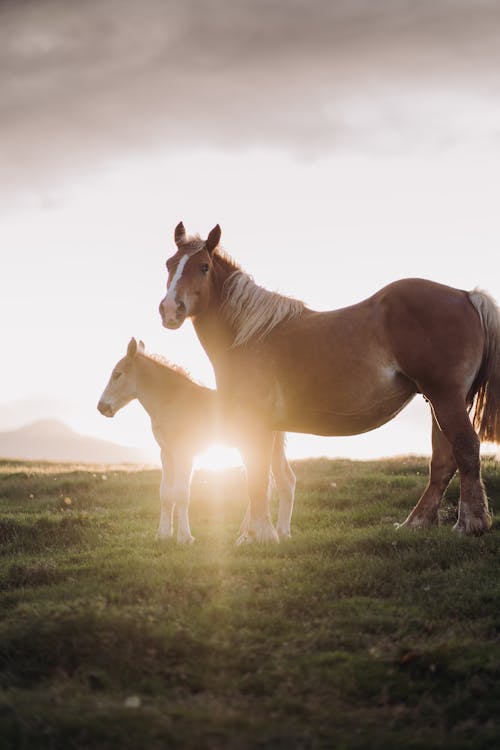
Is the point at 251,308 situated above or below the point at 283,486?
above

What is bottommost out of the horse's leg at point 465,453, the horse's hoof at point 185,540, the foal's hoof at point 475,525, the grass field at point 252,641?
the grass field at point 252,641

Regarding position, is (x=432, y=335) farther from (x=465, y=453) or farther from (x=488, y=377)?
A: (x=465, y=453)

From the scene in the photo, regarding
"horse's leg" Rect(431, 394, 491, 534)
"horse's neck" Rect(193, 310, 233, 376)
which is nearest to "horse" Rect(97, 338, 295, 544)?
"horse's neck" Rect(193, 310, 233, 376)

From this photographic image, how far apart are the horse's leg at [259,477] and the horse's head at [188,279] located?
79.6 inches

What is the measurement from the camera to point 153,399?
1361 centimetres

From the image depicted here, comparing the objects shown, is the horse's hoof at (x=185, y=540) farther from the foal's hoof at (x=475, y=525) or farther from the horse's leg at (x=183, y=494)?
the foal's hoof at (x=475, y=525)

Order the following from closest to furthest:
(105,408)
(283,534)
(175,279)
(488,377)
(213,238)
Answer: (175,279), (488,377), (213,238), (283,534), (105,408)

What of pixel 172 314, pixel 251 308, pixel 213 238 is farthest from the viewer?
pixel 251 308

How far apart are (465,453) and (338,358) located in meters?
2.21

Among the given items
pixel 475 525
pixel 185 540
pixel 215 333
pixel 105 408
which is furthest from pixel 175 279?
pixel 475 525

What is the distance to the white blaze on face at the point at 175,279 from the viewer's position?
1125cm

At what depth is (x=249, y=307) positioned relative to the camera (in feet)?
38.7

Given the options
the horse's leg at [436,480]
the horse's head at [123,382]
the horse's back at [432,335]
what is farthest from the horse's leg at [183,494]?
the horse's back at [432,335]

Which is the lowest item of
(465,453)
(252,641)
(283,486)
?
(252,641)
